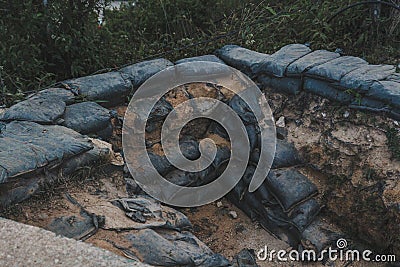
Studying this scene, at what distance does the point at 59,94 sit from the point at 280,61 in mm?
1623

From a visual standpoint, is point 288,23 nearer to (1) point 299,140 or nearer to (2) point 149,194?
(1) point 299,140

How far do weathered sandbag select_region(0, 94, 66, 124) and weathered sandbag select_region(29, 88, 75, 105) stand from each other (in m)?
0.04

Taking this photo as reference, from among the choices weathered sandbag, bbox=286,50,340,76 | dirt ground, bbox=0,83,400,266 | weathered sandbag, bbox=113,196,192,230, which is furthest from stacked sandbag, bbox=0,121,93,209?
weathered sandbag, bbox=286,50,340,76

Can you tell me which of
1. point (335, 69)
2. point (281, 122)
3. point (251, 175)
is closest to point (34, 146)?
point (251, 175)

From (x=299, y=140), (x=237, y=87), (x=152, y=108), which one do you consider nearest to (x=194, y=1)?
(x=237, y=87)

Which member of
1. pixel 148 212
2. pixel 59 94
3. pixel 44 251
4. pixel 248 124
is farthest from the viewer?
pixel 248 124

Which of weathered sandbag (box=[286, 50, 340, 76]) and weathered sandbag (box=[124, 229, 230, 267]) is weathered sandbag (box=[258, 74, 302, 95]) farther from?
weathered sandbag (box=[124, 229, 230, 267])

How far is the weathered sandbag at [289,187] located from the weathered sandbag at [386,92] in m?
0.72

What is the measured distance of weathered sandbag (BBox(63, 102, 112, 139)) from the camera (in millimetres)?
2957

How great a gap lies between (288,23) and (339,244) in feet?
7.13

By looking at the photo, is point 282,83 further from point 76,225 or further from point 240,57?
point 76,225

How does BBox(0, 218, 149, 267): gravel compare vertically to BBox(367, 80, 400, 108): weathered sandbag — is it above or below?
below

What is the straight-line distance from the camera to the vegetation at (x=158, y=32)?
139 inches

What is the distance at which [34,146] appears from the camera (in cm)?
248
